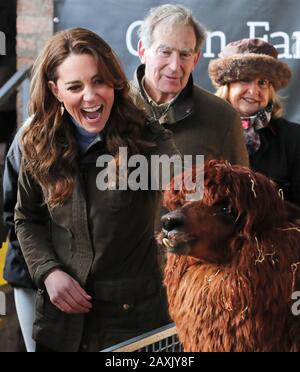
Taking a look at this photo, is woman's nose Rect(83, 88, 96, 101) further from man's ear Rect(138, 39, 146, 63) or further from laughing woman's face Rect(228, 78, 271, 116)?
laughing woman's face Rect(228, 78, 271, 116)

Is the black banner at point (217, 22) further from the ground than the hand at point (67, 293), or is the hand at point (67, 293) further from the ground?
the black banner at point (217, 22)

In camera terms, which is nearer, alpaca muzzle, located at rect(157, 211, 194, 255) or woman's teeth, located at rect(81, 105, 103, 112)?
Answer: alpaca muzzle, located at rect(157, 211, 194, 255)

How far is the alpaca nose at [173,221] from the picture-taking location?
169 centimetres

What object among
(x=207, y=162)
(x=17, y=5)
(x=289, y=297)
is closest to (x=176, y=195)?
(x=207, y=162)

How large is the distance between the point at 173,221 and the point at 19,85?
1.84ft

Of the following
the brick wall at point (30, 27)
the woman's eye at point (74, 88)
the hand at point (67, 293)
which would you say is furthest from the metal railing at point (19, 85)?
the hand at point (67, 293)

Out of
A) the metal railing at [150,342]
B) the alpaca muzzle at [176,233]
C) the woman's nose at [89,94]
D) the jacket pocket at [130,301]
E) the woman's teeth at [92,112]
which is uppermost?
the woman's nose at [89,94]

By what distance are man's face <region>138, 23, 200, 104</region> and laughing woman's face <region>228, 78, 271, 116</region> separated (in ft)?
0.42

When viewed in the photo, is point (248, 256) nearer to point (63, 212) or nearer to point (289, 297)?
point (289, 297)

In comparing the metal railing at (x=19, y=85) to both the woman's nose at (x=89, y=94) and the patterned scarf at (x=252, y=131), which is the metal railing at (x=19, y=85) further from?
the patterned scarf at (x=252, y=131)

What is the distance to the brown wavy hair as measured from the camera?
70.4 inches

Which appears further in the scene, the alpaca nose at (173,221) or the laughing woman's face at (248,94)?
the laughing woman's face at (248,94)

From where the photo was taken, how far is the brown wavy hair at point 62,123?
5.87 ft

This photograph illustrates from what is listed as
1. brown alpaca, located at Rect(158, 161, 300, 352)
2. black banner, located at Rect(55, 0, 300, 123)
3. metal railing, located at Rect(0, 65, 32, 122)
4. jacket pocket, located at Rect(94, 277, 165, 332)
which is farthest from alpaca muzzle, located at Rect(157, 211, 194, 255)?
metal railing, located at Rect(0, 65, 32, 122)
